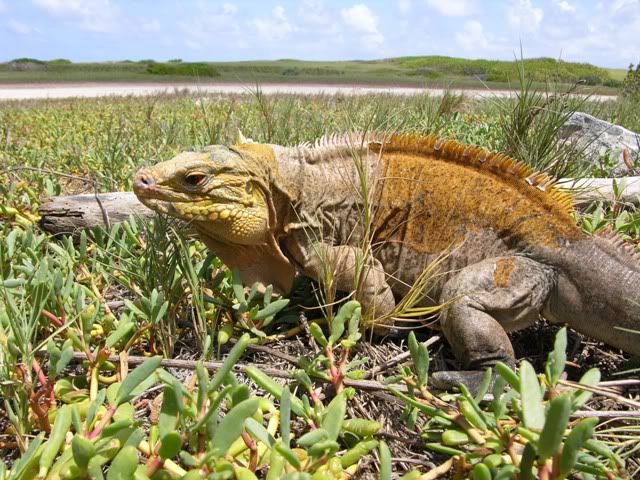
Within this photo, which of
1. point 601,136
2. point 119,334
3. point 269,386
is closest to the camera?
point 269,386

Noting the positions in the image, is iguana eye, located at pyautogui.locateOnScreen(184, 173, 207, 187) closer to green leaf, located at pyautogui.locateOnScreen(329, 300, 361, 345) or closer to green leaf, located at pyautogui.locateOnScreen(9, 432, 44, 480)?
green leaf, located at pyautogui.locateOnScreen(329, 300, 361, 345)

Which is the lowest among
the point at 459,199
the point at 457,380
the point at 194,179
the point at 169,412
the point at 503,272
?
the point at 457,380

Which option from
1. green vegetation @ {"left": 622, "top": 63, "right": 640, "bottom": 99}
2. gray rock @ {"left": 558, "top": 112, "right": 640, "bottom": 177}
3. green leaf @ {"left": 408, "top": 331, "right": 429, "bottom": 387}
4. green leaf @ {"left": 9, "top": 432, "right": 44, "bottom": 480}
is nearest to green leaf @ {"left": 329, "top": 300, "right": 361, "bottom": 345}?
green leaf @ {"left": 408, "top": 331, "right": 429, "bottom": 387}

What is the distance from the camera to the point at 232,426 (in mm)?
1394

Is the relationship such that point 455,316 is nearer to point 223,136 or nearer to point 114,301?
point 114,301

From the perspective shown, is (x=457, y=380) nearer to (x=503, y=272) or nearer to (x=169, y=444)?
(x=503, y=272)

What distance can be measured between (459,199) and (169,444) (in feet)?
5.65

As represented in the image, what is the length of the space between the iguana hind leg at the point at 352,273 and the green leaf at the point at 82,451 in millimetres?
1217

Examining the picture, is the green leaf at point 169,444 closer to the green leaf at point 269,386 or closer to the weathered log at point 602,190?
the green leaf at point 269,386

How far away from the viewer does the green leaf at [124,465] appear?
4.41 ft

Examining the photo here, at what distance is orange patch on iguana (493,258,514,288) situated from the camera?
2312 millimetres

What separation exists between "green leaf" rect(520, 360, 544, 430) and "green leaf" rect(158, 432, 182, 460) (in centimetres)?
92

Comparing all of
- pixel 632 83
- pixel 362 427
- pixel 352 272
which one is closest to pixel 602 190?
pixel 352 272

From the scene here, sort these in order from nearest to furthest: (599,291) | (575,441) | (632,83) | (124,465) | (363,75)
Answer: (575,441)
(124,465)
(599,291)
(632,83)
(363,75)
